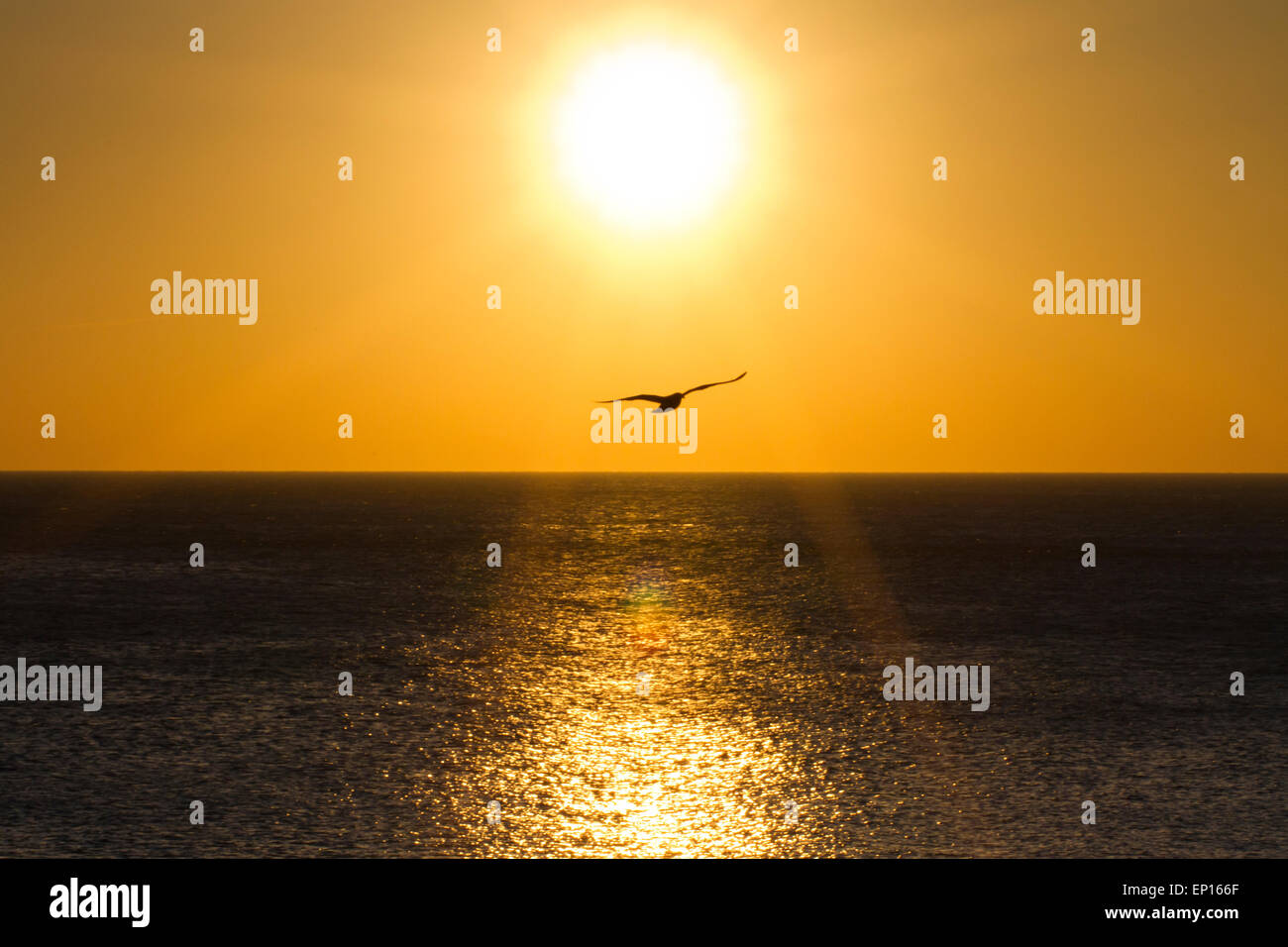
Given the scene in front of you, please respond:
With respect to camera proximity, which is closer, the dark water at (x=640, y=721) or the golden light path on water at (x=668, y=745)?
the golden light path on water at (x=668, y=745)

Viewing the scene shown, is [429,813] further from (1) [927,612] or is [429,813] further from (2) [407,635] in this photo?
(1) [927,612]

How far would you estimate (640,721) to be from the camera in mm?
45125

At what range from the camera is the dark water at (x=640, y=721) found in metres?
31.7

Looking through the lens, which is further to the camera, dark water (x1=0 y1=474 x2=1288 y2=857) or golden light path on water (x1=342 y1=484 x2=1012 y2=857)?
dark water (x1=0 y1=474 x2=1288 y2=857)

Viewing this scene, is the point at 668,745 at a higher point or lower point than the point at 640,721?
lower

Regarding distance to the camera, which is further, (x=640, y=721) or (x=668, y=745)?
(x=640, y=721)

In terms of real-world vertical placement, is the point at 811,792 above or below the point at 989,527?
below

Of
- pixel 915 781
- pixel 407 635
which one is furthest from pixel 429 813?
pixel 407 635

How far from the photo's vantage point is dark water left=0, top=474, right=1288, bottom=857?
1246 inches

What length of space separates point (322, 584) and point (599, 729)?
64076 millimetres

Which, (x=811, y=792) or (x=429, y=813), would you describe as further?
(x=811, y=792)

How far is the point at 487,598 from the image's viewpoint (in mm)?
91562
